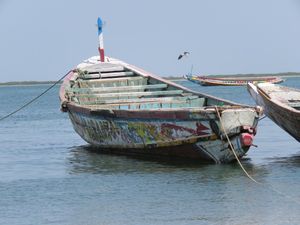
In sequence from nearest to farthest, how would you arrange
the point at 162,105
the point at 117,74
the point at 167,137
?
the point at 167,137, the point at 162,105, the point at 117,74

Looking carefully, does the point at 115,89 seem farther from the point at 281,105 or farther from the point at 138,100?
the point at 281,105

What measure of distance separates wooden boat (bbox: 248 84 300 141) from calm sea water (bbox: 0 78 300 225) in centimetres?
80

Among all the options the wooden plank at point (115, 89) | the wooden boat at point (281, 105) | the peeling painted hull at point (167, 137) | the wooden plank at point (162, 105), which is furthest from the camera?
the wooden plank at point (115, 89)

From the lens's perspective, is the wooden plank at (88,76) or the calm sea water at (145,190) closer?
the calm sea water at (145,190)

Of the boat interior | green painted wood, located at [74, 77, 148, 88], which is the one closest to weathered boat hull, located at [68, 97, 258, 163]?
the boat interior

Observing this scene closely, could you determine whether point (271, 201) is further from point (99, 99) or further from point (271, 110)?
point (99, 99)

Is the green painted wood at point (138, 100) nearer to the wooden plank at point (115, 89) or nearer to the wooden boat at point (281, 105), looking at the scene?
the wooden plank at point (115, 89)

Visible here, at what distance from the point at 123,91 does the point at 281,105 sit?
5.79 m

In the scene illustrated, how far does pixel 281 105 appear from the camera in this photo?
21.0 m

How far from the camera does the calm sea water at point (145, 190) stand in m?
14.3

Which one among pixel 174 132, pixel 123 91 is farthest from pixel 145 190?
pixel 123 91

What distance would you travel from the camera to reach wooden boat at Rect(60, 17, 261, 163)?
720 inches

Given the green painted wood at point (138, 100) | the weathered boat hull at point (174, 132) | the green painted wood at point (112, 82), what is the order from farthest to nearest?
1. the green painted wood at point (112, 82)
2. the green painted wood at point (138, 100)
3. the weathered boat hull at point (174, 132)

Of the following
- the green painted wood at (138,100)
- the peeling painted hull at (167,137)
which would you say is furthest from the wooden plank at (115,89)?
the peeling painted hull at (167,137)
